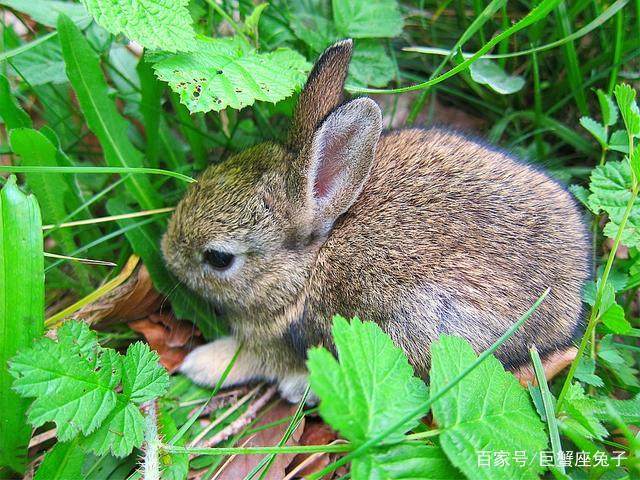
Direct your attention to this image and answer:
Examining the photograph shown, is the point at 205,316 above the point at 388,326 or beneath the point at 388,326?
beneath

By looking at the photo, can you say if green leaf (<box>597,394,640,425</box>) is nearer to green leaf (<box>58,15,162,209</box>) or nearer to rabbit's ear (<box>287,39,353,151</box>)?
rabbit's ear (<box>287,39,353,151</box>)

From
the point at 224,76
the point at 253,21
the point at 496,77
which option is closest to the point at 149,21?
the point at 224,76

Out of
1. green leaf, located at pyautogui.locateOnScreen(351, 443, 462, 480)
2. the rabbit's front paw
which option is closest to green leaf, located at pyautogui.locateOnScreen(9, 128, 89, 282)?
the rabbit's front paw

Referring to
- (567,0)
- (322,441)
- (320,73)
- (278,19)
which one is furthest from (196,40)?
(567,0)

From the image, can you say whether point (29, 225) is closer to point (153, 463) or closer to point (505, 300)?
point (153, 463)

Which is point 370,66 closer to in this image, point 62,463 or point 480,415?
point 480,415

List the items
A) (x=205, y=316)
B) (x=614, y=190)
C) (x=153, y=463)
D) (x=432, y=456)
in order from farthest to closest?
(x=205, y=316)
(x=614, y=190)
(x=153, y=463)
(x=432, y=456)
